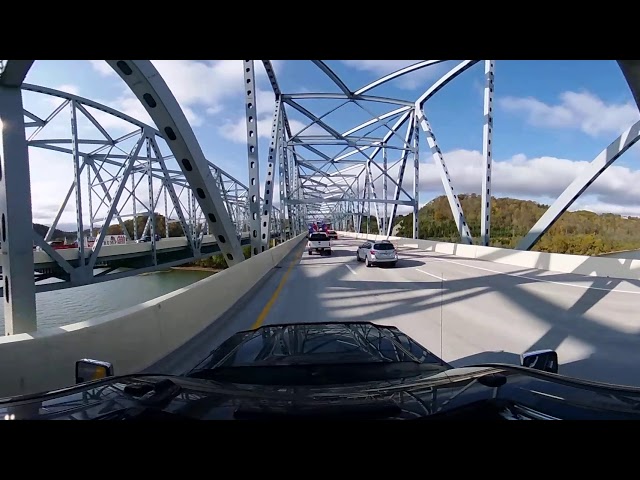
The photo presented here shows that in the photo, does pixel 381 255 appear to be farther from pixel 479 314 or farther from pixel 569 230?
pixel 569 230

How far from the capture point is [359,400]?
188cm

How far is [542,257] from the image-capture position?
16094mm

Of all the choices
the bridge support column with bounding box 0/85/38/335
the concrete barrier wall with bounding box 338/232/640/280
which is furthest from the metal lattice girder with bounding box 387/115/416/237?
the bridge support column with bounding box 0/85/38/335

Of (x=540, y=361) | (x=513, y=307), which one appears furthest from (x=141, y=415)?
(x=513, y=307)

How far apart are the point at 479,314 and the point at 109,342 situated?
6830 millimetres

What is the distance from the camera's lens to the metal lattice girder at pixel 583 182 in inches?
556

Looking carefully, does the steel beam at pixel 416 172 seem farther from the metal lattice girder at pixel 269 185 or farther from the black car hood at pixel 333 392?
the black car hood at pixel 333 392

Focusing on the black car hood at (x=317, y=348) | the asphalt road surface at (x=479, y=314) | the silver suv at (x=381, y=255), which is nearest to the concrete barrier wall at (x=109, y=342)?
the asphalt road surface at (x=479, y=314)

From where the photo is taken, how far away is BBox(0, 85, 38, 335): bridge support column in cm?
510

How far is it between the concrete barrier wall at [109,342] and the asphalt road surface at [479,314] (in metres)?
0.31

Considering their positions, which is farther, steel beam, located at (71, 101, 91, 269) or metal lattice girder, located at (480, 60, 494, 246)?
metal lattice girder, located at (480, 60, 494, 246)

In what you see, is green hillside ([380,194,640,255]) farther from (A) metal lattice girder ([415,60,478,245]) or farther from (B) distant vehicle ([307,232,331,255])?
(B) distant vehicle ([307,232,331,255])

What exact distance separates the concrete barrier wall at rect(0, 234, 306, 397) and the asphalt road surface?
0.31 meters
